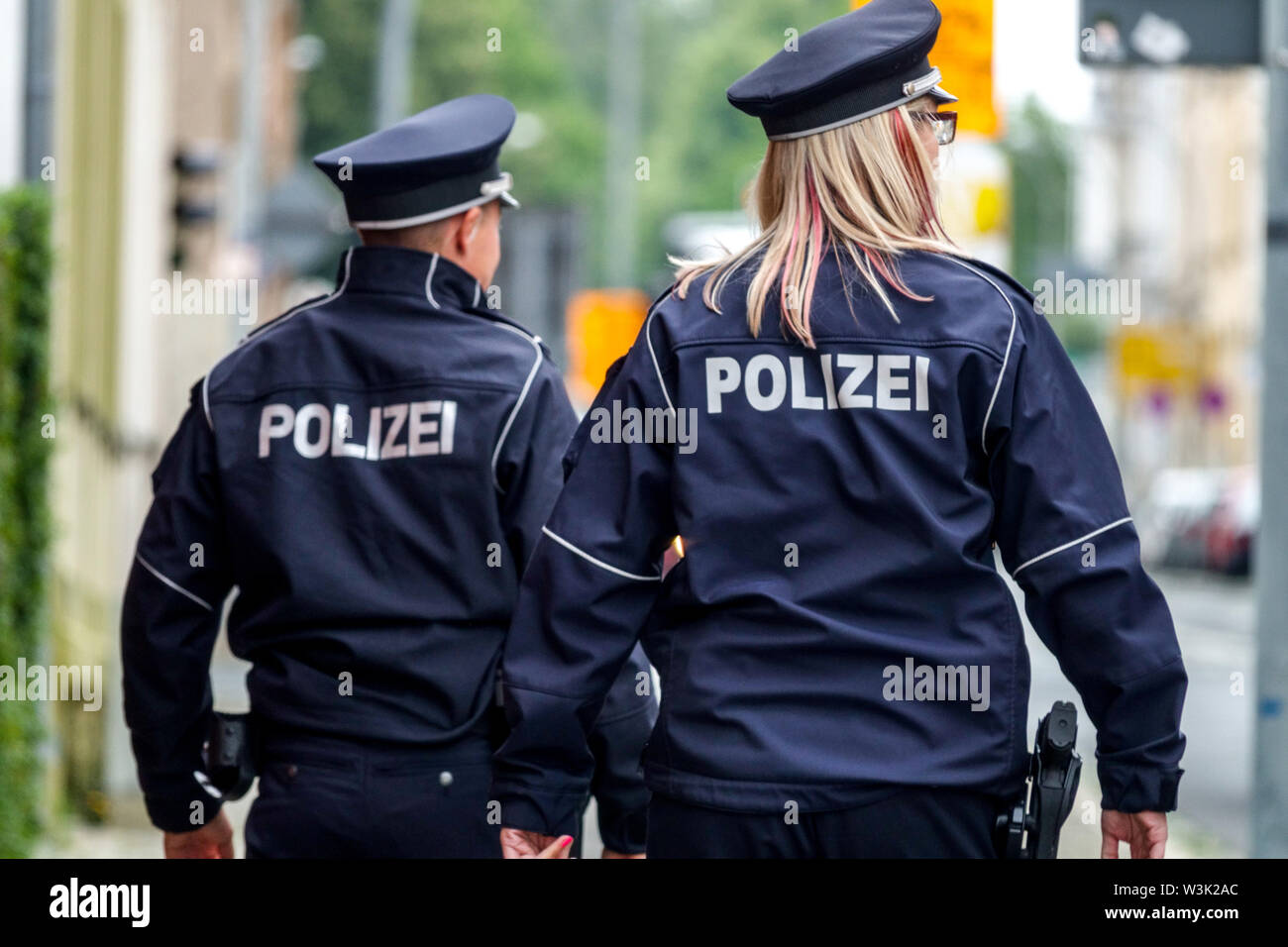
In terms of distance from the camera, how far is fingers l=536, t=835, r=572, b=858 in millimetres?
2914

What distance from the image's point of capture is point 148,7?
43.8 ft

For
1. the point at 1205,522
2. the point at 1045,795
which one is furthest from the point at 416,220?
the point at 1205,522

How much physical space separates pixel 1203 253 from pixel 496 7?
23516mm

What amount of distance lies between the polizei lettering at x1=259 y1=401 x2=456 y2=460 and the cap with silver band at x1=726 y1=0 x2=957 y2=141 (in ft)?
2.78

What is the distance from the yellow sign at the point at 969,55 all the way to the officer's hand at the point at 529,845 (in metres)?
3.42

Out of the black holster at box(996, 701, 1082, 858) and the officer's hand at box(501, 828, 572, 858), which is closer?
the black holster at box(996, 701, 1082, 858)

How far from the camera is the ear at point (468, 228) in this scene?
12.3ft

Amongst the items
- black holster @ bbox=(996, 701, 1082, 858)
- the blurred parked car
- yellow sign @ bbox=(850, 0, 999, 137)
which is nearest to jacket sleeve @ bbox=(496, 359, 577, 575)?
black holster @ bbox=(996, 701, 1082, 858)

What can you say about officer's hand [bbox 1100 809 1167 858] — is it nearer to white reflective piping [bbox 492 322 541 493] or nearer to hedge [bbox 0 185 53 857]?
white reflective piping [bbox 492 322 541 493]
